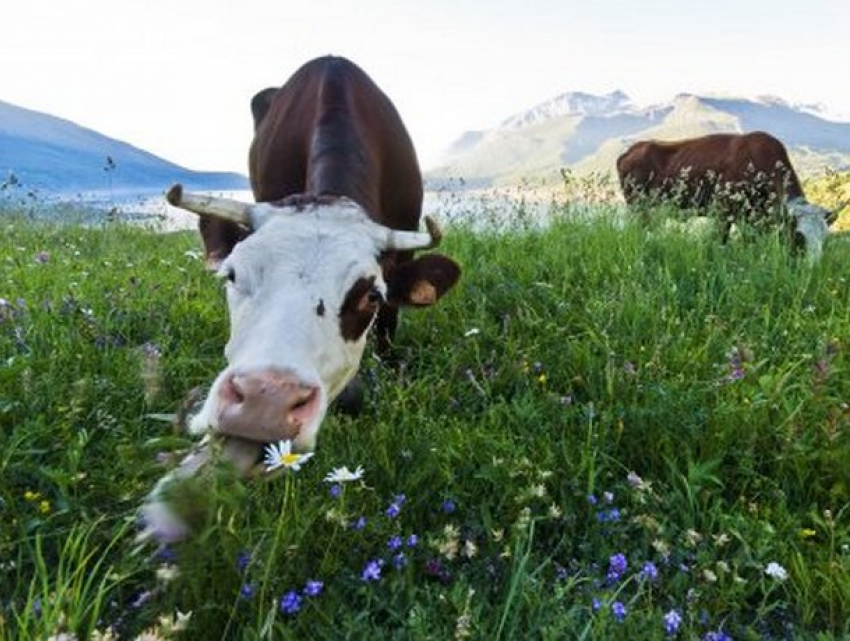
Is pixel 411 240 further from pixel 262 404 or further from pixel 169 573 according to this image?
pixel 169 573

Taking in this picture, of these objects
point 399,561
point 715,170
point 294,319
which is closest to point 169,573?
point 399,561

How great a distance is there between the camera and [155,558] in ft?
6.35

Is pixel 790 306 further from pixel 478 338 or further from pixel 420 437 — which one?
pixel 420 437

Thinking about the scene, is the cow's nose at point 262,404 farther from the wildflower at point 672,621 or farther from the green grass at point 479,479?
the wildflower at point 672,621

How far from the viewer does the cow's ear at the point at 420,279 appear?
12.2ft

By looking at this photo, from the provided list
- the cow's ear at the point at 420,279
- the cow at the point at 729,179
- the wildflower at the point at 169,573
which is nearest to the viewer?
the wildflower at the point at 169,573

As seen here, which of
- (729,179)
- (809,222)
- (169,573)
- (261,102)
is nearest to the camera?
(169,573)

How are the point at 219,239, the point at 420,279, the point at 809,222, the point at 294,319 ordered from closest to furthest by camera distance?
the point at 294,319, the point at 219,239, the point at 420,279, the point at 809,222

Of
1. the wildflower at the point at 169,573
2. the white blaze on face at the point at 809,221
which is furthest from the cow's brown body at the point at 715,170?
the wildflower at the point at 169,573

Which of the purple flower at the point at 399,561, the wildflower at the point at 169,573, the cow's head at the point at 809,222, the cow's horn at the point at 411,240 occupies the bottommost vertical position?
the purple flower at the point at 399,561

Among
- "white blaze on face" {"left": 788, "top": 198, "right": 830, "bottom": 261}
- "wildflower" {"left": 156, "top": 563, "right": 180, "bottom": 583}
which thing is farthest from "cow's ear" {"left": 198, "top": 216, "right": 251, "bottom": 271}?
"white blaze on face" {"left": 788, "top": 198, "right": 830, "bottom": 261}

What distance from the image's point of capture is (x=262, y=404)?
2.33 meters

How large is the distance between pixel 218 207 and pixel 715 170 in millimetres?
11140

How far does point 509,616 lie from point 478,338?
245 cm
